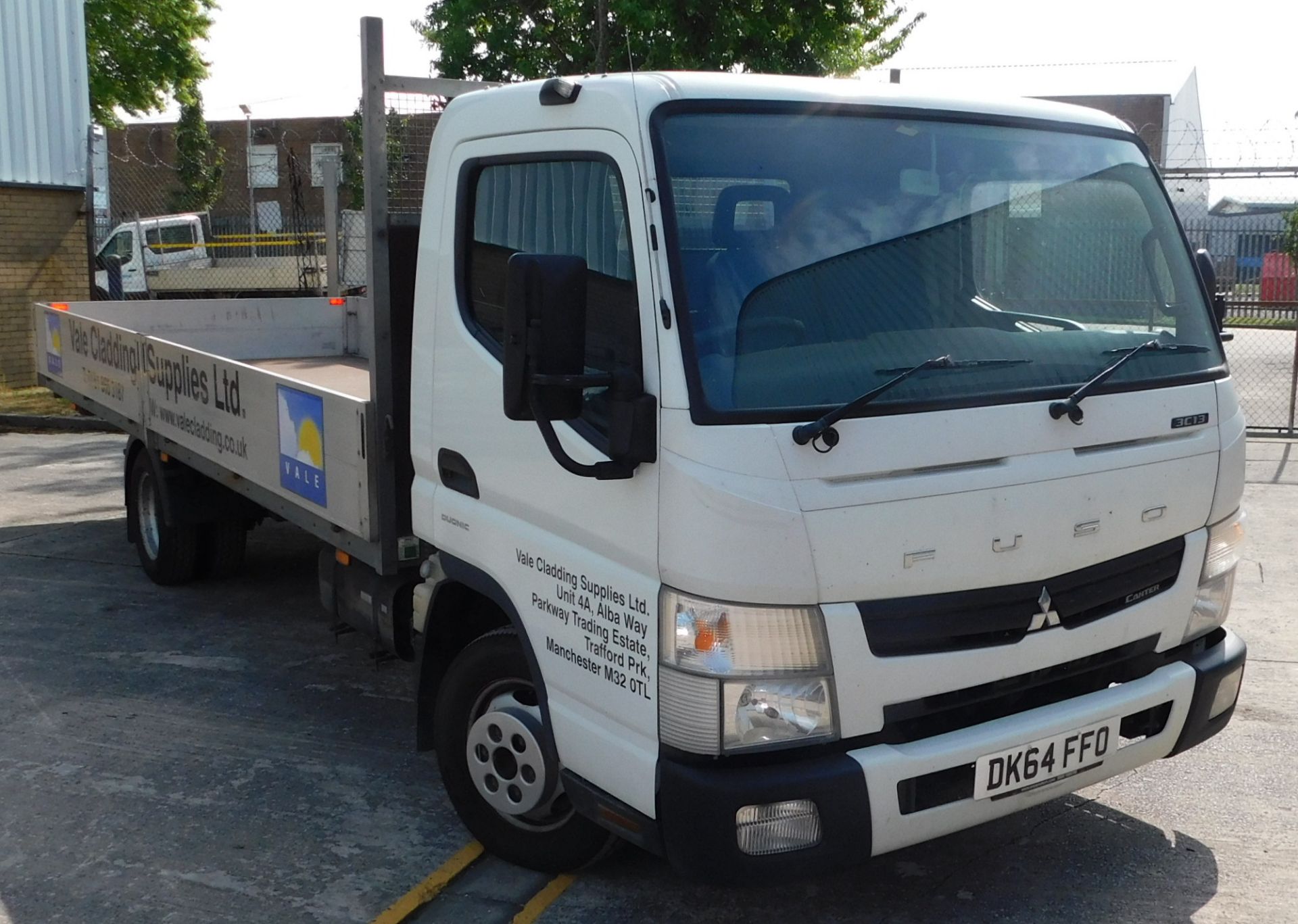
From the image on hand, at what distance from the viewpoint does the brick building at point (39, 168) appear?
14836 mm

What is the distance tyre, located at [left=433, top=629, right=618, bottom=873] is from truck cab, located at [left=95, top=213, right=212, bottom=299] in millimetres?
20121

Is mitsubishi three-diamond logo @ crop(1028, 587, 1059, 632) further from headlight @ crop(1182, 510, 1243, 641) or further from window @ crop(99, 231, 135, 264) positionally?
window @ crop(99, 231, 135, 264)

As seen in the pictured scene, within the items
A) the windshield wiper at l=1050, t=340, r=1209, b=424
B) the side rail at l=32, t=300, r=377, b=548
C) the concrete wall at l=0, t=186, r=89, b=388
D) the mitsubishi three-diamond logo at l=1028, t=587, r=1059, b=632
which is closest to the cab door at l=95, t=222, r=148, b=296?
the concrete wall at l=0, t=186, r=89, b=388

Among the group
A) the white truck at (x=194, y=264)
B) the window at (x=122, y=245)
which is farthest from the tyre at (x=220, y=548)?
the window at (x=122, y=245)

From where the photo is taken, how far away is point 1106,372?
3334 millimetres

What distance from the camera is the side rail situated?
4.50 metres

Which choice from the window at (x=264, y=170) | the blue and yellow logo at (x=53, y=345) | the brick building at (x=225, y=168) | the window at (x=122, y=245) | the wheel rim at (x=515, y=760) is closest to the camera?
the wheel rim at (x=515, y=760)

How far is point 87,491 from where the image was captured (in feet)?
33.0

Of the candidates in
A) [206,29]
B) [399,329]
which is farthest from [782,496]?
[206,29]

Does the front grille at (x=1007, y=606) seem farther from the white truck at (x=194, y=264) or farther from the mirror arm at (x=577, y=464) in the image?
the white truck at (x=194, y=264)

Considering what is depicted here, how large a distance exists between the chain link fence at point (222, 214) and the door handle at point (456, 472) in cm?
114

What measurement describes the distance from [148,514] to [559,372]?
5070 millimetres

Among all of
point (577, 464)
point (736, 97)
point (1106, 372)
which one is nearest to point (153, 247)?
point (736, 97)

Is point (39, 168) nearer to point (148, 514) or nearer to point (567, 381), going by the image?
point (148, 514)
